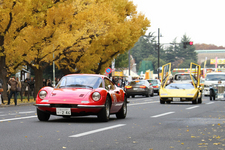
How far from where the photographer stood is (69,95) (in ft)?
39.6

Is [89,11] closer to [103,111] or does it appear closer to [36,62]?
[36,62]

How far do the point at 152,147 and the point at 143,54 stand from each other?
15513 cm

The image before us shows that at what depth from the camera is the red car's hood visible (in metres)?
12.0

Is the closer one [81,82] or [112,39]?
[81,82]

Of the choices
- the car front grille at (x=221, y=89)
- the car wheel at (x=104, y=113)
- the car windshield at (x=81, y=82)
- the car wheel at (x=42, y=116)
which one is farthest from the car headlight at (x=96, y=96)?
the car front grille at (x=221, y=89)

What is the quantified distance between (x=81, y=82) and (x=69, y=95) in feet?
3.42

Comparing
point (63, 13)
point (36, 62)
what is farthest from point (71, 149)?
point (36, 62)

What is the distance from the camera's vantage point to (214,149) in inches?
295

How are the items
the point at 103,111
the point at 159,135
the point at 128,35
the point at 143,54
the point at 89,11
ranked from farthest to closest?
the point at 143,54, the point at 128,35, the point at 89,11, the point at 103,111, the point at 159,135

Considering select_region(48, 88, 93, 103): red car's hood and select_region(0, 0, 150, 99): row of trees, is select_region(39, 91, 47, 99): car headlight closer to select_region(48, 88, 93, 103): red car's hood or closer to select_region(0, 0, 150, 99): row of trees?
select_region(48, 88, 93, 103): red car's hood

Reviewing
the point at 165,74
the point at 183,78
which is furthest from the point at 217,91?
the point at 165,74

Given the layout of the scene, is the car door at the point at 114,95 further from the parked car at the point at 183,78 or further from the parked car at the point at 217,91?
the parked car at the point at 217,91

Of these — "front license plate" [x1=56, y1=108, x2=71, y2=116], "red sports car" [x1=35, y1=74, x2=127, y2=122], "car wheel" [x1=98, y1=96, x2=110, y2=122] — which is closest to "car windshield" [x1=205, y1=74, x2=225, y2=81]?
"red sports car" [x1=35, y1=74, x2=127, y2=122]

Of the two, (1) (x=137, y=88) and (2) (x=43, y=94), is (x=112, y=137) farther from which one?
(1) (x=137, y=88)
